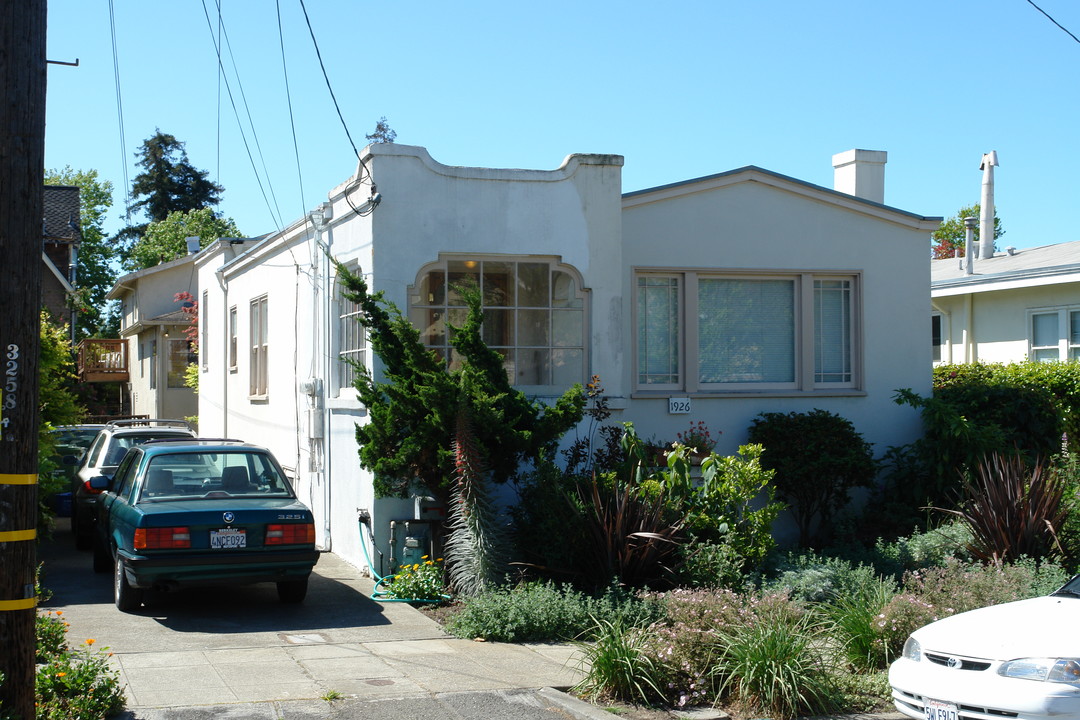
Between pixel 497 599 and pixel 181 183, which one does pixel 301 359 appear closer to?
pixel 497 599

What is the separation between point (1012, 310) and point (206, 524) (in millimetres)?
16169

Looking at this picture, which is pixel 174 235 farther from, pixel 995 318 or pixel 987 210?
pixel 995 318

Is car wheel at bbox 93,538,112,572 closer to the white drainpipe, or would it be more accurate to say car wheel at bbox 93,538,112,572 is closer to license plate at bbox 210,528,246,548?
license plate at bbox 210,528,246,548

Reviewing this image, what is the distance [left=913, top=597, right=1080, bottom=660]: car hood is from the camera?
6160 millimetres

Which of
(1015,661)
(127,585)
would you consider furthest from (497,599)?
(1015,661)

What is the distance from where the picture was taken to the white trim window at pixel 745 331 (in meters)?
13.1

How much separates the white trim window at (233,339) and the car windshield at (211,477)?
909 centimetres

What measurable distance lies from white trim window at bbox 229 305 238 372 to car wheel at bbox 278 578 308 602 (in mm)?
9799

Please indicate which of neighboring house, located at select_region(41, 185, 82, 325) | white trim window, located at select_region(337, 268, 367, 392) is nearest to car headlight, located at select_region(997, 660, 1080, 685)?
white trim window, located at select_region(337, 268, 367, 392)

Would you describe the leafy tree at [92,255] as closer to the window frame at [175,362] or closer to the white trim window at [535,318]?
the window frame at [175,362]

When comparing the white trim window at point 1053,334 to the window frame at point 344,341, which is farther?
the white trim window at point 1053,334

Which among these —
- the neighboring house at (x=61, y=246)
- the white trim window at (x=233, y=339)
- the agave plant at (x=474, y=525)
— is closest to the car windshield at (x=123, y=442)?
the white trim window at (x=233, y=339)

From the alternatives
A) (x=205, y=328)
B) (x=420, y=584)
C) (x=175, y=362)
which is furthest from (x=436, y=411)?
(x=175, y=362)

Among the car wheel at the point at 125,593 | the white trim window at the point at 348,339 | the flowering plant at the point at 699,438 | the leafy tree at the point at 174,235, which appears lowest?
the car wheel at the point at 125,593
